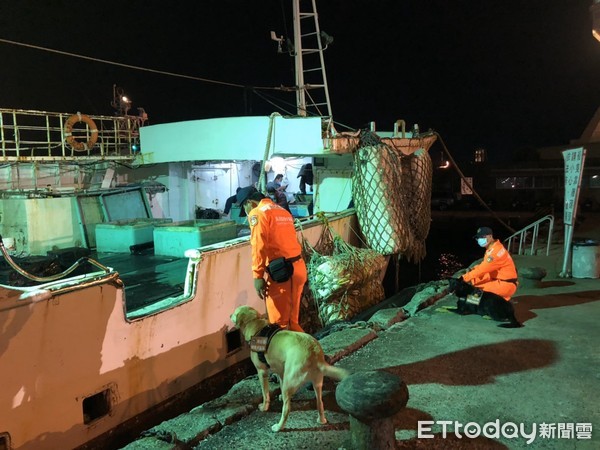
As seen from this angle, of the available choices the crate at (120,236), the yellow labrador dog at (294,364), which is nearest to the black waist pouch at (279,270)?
the yellow labrador dog at (294,364)

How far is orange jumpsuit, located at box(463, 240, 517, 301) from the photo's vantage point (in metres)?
5.83

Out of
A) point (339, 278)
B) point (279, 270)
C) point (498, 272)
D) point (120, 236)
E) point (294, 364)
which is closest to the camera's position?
point (294, 364)

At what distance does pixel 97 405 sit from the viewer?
13.7ft

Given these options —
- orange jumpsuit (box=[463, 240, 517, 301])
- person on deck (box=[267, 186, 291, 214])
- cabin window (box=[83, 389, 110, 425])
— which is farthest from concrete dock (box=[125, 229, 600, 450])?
person on deck (box=[267, 186, 291, 214])

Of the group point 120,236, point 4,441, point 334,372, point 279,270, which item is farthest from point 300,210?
point 4,441

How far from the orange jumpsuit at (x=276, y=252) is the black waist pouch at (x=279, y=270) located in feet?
0.27

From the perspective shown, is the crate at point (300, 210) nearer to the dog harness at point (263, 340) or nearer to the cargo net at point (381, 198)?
the cargo net at point (381, 198)

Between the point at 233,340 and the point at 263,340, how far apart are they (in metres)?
2.34

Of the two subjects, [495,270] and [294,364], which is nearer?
[294,364]

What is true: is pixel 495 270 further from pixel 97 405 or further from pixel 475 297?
pixel 97 405

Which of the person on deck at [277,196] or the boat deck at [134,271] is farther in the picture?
the person on deck at [277,196]

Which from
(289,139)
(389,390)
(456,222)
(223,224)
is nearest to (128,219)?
(223,224)

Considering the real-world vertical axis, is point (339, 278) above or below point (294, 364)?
below

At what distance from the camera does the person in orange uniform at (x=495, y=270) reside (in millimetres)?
5836
